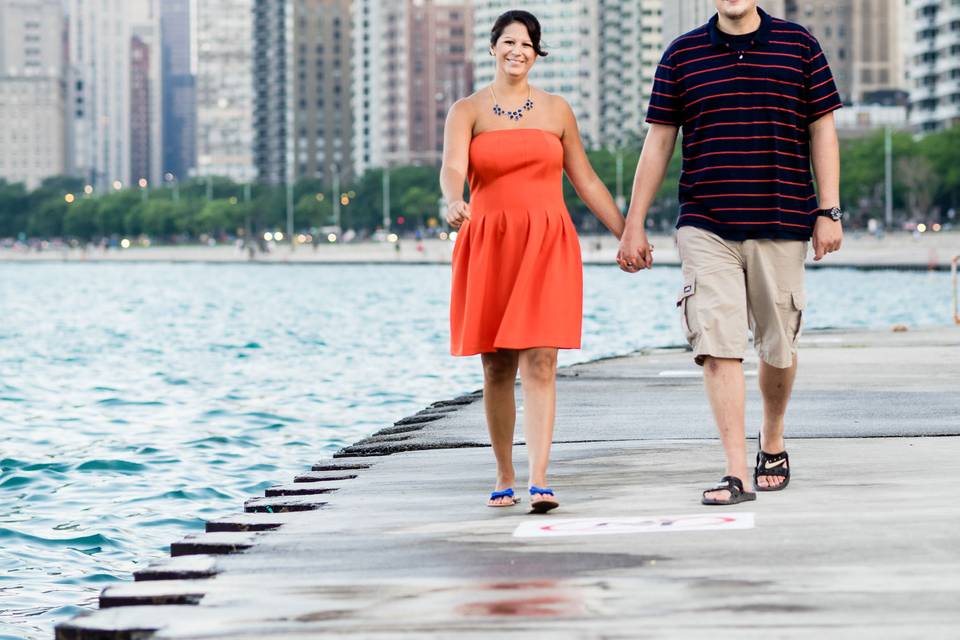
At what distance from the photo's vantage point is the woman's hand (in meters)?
7.36

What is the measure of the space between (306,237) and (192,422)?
16142 cm

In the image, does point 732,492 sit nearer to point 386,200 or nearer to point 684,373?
point 684,373

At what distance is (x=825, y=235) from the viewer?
25.1 ft

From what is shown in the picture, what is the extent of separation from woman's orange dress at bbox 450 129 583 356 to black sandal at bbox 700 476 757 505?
816mm

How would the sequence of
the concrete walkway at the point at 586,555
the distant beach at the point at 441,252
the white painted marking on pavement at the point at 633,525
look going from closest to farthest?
the concrete walkway at the point at 586,555, the white painted marking on pavement at the point at 633,525, the distant beach at the point at 441,252

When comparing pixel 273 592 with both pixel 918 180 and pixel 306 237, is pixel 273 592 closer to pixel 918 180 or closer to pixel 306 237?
pixel 918 180

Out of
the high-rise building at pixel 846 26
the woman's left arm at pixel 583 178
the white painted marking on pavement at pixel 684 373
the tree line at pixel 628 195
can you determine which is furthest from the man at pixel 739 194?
the high-rise building at pixel 846 26

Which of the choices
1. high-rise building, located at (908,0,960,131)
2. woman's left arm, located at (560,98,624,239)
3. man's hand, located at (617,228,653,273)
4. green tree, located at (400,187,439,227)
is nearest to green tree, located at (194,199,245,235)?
green tree, located at (400,187,439,227)

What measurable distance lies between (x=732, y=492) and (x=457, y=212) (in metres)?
1.59

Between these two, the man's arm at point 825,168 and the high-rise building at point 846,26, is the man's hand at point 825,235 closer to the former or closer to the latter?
the man's arm at point 825,168

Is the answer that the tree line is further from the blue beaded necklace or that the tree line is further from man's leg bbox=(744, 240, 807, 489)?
the blue beaded necklace

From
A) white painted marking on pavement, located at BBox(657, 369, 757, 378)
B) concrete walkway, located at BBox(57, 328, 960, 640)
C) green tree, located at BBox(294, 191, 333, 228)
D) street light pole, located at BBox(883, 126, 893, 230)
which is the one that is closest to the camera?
concrete walkway, located at BBox(57, 328, 960, 640)

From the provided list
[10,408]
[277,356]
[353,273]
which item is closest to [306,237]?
[353,273]

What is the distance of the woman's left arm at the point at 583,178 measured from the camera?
7.75m
